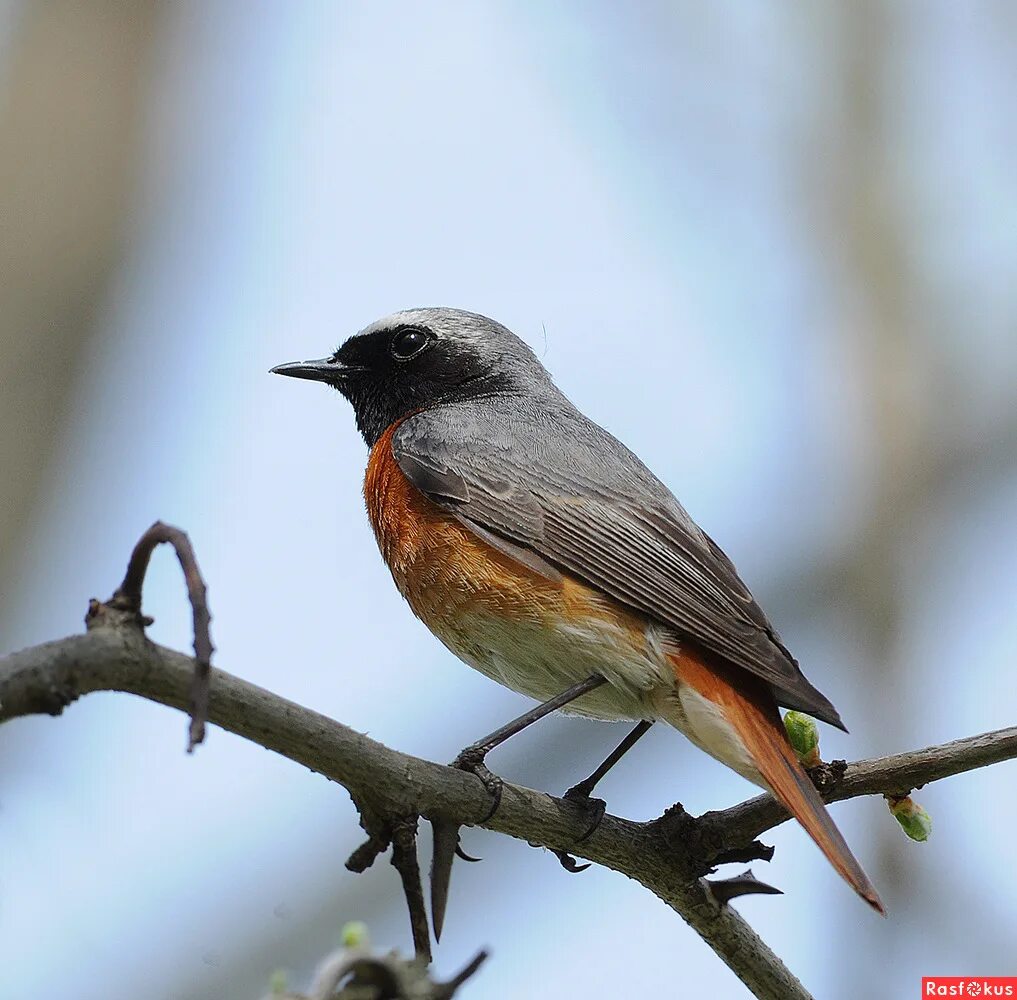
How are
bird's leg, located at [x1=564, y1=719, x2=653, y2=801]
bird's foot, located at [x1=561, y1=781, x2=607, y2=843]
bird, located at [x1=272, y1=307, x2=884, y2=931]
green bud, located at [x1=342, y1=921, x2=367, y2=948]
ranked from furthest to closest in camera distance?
bird, located at [x1=272, y1=307, x2=884, y2=931] < bird's leg, located at [x1=564, y1=719, x2=653, y2=801] < bird's foot, located at [x1=561, y1=781, x2=607, y2=843] < green bud, located at [x1=342, y1=921, x2=367, y2=948]

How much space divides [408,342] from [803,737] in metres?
2.74

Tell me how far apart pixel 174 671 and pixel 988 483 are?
23.8ft

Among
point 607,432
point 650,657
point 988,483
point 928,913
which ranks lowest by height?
point 928,913

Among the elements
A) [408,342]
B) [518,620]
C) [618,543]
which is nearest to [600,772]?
[518,620]

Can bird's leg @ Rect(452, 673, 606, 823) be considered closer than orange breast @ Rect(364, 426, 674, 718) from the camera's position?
Yes

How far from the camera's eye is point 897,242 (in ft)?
31.6

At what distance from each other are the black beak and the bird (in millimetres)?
664

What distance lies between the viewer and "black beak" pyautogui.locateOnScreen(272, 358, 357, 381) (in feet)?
19.1

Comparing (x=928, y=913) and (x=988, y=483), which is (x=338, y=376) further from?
(x=988, y=483)

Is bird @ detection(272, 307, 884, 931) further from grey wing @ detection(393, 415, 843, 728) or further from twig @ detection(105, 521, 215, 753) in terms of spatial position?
twig @ detection(105, 521, 215, 753)

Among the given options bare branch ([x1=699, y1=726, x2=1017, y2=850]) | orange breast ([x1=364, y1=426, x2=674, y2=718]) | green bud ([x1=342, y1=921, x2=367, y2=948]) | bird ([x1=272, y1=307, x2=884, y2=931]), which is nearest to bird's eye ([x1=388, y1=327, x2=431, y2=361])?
bird ([x1=272, y1=307, x2=884, y2=931])

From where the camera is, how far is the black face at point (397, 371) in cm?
573

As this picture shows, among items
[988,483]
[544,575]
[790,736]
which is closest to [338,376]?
[544,575]

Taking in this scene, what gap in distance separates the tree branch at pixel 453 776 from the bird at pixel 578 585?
23 cm
